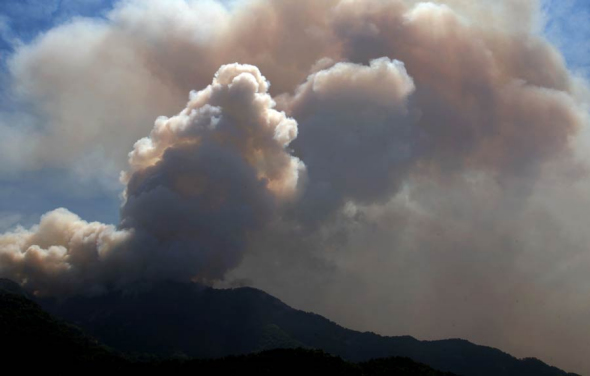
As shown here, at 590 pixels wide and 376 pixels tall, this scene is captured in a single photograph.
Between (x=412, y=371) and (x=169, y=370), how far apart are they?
5479 cm

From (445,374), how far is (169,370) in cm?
6251

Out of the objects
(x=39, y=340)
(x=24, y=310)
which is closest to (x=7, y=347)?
(x=39, y=340)

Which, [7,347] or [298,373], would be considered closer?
[298,373]

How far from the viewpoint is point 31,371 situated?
125625 mm

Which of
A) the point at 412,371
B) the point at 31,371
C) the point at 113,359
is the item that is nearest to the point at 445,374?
the point at 412,371

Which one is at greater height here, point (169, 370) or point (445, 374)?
point (445, 374)

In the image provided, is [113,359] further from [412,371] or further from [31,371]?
[412,371]

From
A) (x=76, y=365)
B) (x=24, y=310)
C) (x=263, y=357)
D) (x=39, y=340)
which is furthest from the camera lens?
(x=24, y=310)

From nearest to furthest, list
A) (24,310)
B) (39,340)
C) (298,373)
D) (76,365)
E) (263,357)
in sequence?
(298,373), (263,357), (76,365), (39,340), (24,310)

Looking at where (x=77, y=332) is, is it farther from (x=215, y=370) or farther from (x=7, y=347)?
(x=215, y=370)

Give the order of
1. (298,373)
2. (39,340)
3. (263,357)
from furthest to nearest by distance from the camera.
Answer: (39,340) → (263,357) → (298,373)

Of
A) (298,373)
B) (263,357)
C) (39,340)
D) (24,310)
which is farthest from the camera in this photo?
(24,310)

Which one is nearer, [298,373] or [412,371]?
[298,373]

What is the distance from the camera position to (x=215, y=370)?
116812mm
